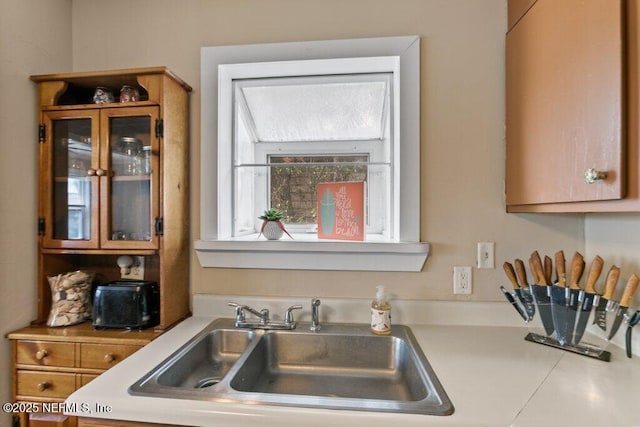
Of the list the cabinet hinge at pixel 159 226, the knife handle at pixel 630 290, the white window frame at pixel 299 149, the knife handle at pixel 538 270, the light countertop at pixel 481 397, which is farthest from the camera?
the white window frame at pixel 299 149

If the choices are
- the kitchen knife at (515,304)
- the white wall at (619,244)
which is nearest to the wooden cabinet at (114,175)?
the kitchen knife at (515,304)

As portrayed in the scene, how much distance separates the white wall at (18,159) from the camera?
1.16 meters

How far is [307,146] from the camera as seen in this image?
1592mm

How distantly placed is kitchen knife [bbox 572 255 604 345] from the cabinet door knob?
38cm

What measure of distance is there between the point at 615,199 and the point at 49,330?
1916mm

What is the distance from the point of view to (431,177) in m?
1.32

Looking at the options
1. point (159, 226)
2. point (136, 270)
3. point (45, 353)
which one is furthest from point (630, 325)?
point (45, 353)

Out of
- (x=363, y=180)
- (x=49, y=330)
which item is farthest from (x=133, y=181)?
(x=363, y=180)

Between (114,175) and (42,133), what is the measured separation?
0.35 m

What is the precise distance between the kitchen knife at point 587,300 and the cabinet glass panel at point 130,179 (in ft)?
5.25

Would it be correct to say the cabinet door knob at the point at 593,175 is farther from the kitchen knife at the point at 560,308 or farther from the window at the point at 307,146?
the window at the point at 307,146

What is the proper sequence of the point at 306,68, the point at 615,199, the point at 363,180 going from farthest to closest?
the point at 363,180
the point at 306,68
the point at 615,199

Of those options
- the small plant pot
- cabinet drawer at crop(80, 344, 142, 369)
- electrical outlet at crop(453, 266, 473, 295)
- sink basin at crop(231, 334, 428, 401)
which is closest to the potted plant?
the small plant pot

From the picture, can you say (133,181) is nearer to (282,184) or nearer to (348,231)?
(282,184)
